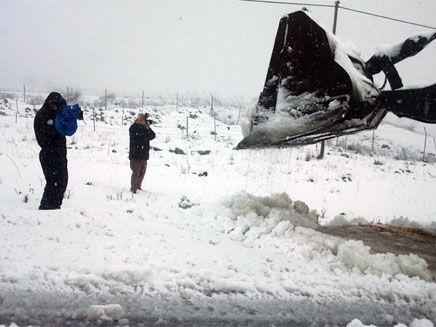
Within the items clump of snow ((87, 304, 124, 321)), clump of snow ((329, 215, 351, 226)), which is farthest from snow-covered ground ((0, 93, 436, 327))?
clump of snow ((329, 215, 351, 226))

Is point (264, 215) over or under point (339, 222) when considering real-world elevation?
over

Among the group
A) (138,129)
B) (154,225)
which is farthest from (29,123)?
(154,225)

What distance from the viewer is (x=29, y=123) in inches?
759

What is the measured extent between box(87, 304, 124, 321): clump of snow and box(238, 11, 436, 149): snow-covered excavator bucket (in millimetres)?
2491

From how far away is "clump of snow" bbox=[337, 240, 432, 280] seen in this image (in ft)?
11.5

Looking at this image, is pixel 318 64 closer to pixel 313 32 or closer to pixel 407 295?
pixel 313 32

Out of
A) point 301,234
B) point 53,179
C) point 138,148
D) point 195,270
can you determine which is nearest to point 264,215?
point 301,234

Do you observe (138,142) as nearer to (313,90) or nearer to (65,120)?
(65,120)

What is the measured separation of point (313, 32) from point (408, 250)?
2.86 m

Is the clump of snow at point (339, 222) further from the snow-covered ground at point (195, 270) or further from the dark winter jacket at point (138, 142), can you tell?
the dark winter jacket at point (138, 142)

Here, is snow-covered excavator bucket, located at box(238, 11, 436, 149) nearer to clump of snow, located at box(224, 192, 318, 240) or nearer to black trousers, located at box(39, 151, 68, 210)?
clump of snow, located at box(224, 192, 318, 240)

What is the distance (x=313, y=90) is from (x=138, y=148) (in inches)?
230

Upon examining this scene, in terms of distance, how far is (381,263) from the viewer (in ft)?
11.6

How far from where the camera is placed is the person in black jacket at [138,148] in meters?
9.10
